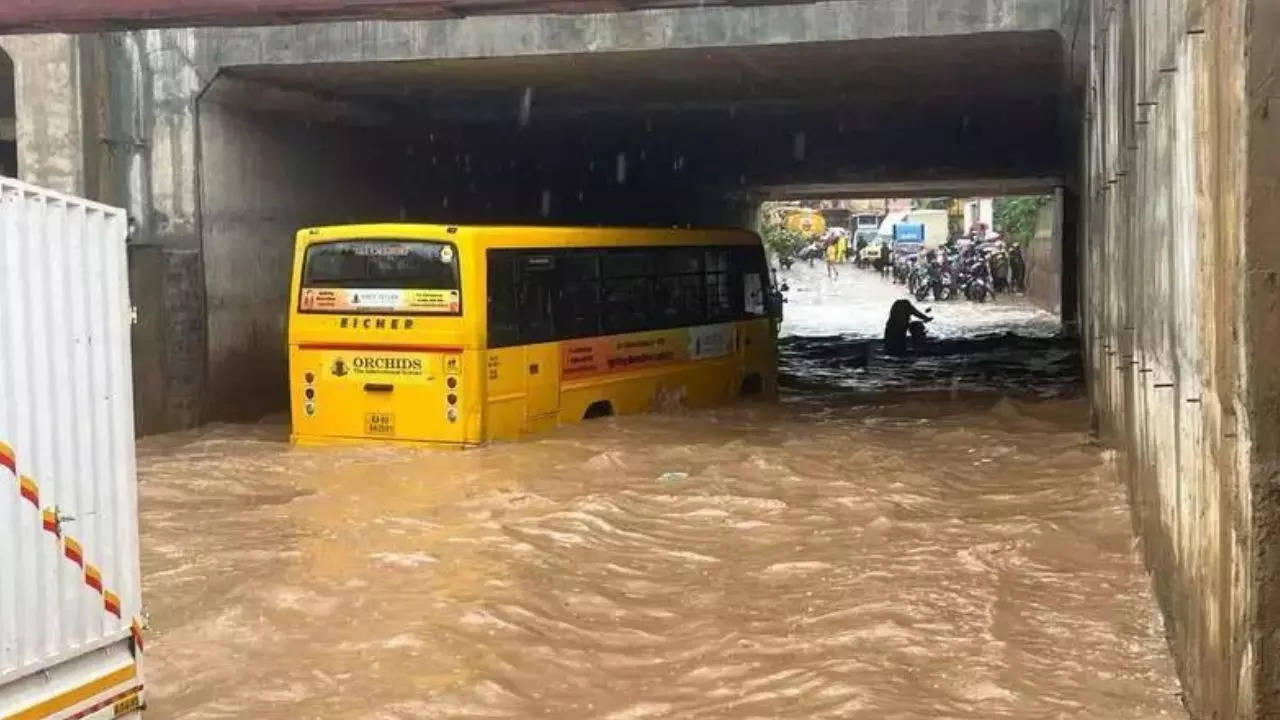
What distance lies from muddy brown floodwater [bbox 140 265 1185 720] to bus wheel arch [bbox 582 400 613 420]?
637mm

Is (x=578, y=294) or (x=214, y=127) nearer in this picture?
(x=578, y=294)

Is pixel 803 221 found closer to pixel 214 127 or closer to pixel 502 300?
pixel 214 127

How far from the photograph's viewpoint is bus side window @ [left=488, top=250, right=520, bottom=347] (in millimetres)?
13298

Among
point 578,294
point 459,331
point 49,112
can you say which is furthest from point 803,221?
point 459,331

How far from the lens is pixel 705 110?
66.3ft

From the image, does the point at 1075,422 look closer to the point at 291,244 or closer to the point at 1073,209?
the point at 291,244

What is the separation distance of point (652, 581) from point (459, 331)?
500 cm

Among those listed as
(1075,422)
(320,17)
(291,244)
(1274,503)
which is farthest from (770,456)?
(1274,503)

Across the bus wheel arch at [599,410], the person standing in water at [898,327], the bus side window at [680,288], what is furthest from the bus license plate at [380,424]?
the person standing in water at [898,327]

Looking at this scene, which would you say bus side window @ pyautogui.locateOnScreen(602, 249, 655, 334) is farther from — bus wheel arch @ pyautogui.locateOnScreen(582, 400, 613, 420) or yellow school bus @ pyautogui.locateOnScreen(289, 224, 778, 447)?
bus wheel arch @ pyautogui.locateOnScreen(582, 400, 613, 420)

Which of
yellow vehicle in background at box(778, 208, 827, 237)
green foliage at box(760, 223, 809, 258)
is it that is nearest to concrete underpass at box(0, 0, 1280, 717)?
green foliage at box(760, 223, 809, 258)

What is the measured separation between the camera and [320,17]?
437 inches

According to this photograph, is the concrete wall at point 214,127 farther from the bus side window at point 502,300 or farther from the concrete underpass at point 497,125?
the bus side window at point 502,300

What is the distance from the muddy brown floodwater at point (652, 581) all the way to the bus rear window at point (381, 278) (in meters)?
1.35
